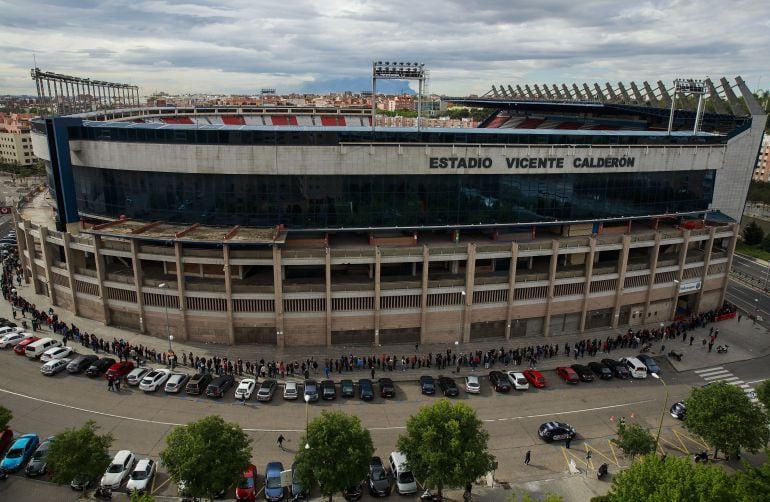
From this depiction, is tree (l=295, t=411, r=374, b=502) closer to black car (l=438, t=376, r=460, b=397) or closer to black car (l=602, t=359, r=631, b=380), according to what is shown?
black car (l=438, t=376, r=460, b=397)

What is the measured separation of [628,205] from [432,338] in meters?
25.4

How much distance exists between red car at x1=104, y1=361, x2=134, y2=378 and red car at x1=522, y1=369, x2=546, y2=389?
3139cm

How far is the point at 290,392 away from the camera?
38688 mm

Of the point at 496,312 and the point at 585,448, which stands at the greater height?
the point at 496,312

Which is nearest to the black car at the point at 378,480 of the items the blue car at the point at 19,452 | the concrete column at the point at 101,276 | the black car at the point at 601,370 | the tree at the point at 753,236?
the blue car at the point at 19,452

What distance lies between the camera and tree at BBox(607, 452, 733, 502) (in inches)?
874

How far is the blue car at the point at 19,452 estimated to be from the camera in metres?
29.8

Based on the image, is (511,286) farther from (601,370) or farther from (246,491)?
(246,491)

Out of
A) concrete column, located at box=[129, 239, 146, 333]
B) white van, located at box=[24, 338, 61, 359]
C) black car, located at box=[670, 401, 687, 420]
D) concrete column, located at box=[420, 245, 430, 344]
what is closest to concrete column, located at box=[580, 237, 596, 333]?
black car, located at box=[670, 401, 687, 420]

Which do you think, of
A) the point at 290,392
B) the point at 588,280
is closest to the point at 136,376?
the point at 290,392

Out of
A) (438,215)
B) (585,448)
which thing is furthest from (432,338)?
(585,448)

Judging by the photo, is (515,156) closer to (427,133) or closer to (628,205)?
(427,133)

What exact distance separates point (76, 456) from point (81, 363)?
17.1 metres

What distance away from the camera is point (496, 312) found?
161 ft
